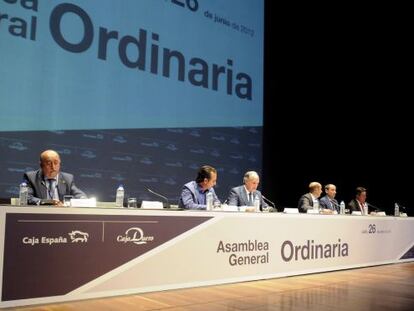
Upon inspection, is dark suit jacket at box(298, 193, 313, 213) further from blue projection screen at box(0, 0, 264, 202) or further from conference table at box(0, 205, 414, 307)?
blue projection screen at box(0, 0, 264, 202)

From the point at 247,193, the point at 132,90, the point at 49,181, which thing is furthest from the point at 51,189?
the point at 247,193

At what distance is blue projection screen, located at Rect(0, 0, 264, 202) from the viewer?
4.83m

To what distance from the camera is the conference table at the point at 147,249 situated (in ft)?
9.75

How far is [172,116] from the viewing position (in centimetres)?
614

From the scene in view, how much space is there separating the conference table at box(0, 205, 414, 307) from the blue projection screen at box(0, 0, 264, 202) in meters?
1.96

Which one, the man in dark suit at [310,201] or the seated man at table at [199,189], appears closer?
the seated man at table at [199,189]

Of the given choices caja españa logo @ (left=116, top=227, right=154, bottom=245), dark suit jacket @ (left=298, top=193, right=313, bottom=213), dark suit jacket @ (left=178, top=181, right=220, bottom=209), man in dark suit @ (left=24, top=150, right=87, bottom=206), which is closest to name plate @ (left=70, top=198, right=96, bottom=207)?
caja españa logo @ (left=116, top=227, right=154, bottom=245)

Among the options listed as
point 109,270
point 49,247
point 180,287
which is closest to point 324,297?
point 180,287

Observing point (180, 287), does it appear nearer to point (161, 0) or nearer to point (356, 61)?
point (161, 0)

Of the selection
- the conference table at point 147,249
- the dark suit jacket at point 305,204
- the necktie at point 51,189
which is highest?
the necktie at point 51,189

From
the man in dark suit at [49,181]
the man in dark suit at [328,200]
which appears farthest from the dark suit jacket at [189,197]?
the man in dark suit at [328,200]

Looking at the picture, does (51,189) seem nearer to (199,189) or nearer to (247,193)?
(199,189)

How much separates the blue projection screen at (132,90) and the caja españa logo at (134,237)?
6.49 feet

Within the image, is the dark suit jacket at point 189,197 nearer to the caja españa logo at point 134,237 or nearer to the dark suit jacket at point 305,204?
the caja españa logo at point 134,237
